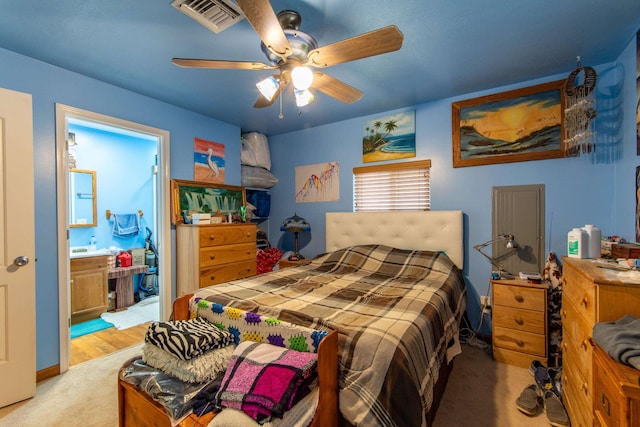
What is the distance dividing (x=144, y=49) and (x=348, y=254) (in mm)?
2590

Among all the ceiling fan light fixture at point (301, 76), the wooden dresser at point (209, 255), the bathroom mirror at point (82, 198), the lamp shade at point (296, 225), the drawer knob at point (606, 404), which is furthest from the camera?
the bathroom mirror at point (82, 198)

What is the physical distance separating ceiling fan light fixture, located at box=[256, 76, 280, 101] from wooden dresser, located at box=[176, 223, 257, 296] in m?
1.80

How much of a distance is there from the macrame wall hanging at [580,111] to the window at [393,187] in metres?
1.22

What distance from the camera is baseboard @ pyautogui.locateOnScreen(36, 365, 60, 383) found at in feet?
7.42

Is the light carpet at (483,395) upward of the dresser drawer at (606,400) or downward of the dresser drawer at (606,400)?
downward

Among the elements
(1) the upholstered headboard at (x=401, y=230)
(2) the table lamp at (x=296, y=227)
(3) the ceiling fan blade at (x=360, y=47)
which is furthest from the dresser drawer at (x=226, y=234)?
(3) the ceiling fan blade at (x=360, y=47)

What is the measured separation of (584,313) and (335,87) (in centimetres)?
192

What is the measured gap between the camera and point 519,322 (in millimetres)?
2369

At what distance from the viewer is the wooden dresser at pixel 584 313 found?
1187 mm

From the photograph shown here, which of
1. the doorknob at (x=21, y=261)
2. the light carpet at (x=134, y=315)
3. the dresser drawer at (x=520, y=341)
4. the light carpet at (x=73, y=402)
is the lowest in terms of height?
the light carpet at (x=134, y=315)

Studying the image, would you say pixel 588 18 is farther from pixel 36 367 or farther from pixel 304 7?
pixel 36 367

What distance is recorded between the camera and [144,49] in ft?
6.91

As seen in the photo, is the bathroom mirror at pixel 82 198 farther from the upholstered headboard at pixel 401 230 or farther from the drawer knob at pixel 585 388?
the drawer knob at pixel 585 388

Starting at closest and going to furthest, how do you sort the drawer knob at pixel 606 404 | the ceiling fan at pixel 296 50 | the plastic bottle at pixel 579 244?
the drawer knob at pixel 606 404
the ceiling fan at pixel 296 50
the plastic bottle at pixel 579 244
